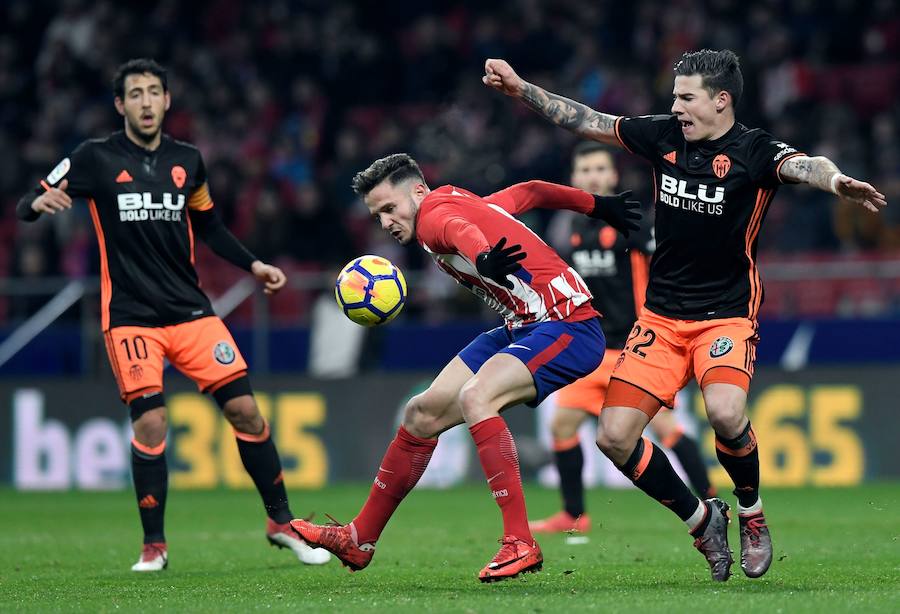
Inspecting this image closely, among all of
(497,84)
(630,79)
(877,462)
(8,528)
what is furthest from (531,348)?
(630,79)

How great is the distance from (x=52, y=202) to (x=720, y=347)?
3.56 meters

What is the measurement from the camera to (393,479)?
22.4ft

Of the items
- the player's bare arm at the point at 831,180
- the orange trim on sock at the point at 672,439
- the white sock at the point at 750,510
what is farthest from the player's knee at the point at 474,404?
the orange trim on sock at the point at 672,439

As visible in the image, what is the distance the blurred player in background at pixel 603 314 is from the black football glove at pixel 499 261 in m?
3.49

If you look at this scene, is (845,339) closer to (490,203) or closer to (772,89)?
(772,89)

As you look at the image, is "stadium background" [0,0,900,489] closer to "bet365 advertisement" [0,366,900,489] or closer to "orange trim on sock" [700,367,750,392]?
"bet365 advertisement" [0,366,900,489]

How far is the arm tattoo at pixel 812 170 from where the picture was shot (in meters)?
6.13

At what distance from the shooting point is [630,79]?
56.3 ft

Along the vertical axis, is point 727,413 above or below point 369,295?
below

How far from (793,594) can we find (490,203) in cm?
224

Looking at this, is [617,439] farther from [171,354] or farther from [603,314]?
[603,314]

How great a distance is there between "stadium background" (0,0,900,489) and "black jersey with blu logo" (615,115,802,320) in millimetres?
6564

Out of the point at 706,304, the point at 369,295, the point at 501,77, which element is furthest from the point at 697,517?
the point at 501,77

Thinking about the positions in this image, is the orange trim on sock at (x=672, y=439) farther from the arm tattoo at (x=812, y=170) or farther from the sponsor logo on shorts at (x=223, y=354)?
the arm tattoo at (x=812, y=170)
